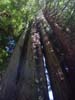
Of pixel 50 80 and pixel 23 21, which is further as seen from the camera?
pixel 23 21

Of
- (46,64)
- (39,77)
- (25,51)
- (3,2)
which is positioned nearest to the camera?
(39,77)

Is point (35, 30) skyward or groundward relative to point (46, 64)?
skyward

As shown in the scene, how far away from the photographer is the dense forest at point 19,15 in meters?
8.47

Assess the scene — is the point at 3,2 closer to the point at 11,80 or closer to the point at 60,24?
the point at 60,24

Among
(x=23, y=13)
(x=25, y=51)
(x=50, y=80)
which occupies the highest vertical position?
(x=23, y=13)

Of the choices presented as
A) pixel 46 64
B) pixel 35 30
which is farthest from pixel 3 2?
pixel 46 64

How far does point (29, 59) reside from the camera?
7109 mm

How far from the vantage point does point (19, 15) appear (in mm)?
9578

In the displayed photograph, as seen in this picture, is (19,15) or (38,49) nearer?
(38,49)

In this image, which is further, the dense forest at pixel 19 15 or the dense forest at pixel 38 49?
the dense forest at pixel 19 15

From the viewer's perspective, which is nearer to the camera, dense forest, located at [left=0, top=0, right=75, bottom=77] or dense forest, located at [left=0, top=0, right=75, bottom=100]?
dense forest, located at [left=0, top=0, right=75, bottom=100]

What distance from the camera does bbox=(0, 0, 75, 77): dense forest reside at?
27.8 feet

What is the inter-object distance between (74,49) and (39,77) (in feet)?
3.45

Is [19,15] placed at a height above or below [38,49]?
above
